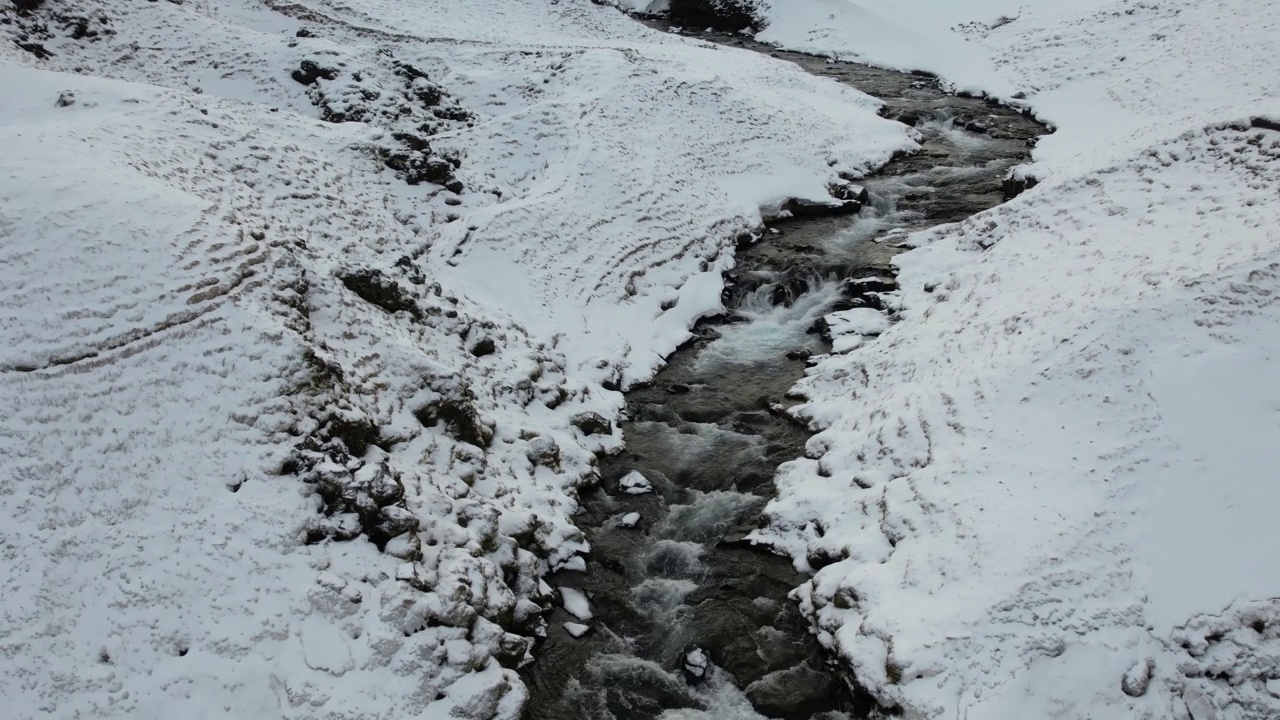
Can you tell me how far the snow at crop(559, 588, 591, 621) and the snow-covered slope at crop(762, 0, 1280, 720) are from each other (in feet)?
10.5

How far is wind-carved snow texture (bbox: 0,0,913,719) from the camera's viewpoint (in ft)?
30.4

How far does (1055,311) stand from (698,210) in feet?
37.0

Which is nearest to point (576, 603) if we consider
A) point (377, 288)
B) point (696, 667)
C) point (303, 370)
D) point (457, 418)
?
point (696, 667)

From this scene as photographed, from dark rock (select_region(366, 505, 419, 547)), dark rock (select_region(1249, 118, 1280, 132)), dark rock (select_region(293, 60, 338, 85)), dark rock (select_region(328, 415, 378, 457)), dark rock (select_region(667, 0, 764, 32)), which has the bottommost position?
dark rock (select_region(366, 505, 419, 547))

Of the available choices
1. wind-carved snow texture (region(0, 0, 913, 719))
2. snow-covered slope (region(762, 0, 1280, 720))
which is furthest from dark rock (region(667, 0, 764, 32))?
snow-covered slope (region(762, 0, 1280, 720))

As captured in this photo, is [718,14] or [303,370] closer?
[303,370]

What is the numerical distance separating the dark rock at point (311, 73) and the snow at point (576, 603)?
19143 millimetres

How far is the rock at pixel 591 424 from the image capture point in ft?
49.8

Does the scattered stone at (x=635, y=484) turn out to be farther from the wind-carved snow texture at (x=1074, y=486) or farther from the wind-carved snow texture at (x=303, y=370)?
the wind-carved snow texture at (x=1074, y=486)

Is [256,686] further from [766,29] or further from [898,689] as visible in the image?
[766,29]

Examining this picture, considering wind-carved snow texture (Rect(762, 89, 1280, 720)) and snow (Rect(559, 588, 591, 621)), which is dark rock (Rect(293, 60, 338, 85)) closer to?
wind-carved snow texture (Rect(762, 89, 1280, 720))

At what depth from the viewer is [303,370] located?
37.5ft

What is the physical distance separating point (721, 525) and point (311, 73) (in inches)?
775

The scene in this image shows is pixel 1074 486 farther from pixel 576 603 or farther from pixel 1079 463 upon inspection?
pixel 576 603
